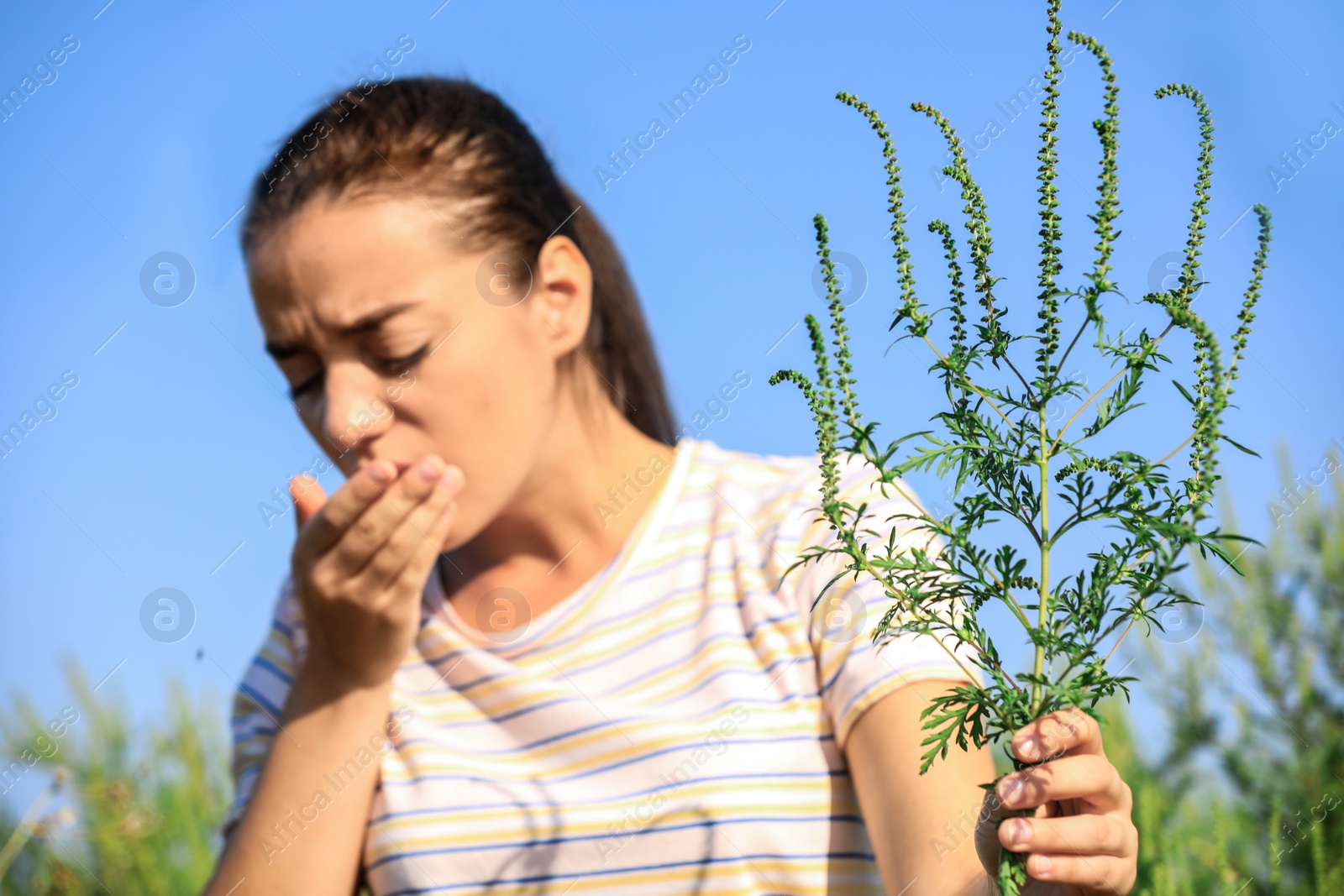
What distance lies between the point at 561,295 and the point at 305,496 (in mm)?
517

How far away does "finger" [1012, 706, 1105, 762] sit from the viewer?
2.12 feet

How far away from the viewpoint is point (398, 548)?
1407 mm

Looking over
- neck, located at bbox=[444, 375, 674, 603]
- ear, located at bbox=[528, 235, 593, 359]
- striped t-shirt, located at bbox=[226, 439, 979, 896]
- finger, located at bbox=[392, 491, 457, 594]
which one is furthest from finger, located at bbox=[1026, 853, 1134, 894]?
ear, located at bbox=[528, 235, 593, 359]

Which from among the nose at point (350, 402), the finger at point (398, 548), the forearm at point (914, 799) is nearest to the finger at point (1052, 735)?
the forearm at point (914, 799)

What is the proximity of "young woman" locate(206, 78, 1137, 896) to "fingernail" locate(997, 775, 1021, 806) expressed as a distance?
1.62ft

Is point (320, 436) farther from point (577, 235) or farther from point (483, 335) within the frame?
point (577, 235)

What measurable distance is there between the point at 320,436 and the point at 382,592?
0.26m

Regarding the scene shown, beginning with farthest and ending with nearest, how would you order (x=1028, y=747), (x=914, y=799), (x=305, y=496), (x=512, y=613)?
(x=512, y=613) → (x=305, y=496) → (x=914, y=799) → (x=1028, y=747)

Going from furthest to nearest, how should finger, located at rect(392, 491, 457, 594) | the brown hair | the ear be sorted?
the ear → the brown hair → finger, located at rect(392, 491, 457, 594)

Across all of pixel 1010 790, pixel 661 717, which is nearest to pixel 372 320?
pixel 661 717

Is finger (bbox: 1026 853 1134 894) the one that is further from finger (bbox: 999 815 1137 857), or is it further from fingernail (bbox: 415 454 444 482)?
fingernail (bbox: 415 454 444 482)

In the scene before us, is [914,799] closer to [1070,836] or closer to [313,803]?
[1070,836]

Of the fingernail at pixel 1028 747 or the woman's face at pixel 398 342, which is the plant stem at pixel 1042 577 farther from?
the woman's face at pixel 398 342

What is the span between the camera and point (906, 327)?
0.70 meters
